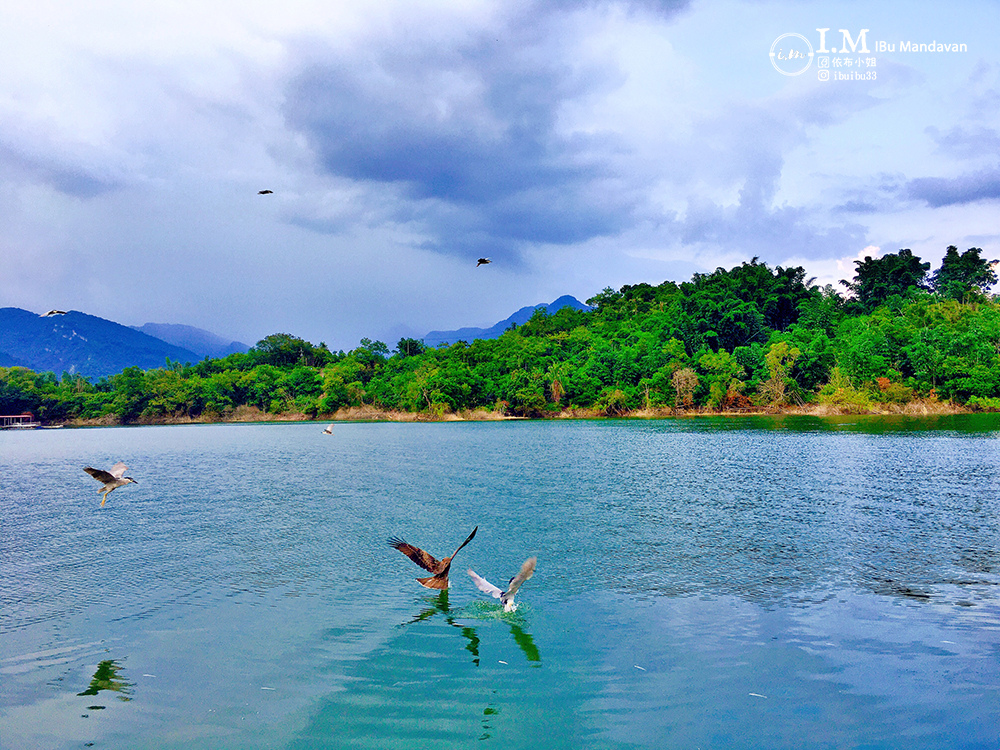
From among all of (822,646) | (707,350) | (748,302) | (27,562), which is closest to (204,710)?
(822,646)

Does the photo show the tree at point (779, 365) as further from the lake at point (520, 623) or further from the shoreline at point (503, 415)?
the lake at point (520, 623)

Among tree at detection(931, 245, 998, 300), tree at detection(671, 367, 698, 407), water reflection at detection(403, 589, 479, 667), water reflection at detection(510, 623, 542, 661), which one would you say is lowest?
water reflection at detection(403, 589, 479, 667)

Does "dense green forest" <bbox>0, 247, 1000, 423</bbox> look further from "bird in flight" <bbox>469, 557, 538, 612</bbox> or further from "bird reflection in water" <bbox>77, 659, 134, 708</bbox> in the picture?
"bird reflection in water" <bbox>77, 659, 134, 708</bbox>

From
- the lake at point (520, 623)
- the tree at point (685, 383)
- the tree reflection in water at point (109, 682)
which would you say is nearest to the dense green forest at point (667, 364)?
the tree at point (685, 383)

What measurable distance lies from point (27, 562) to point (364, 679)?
365 inches

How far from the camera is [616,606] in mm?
8414

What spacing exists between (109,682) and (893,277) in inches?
4009

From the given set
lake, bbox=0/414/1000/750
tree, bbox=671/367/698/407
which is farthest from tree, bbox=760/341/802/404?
lake, bbox=0/414/1000/750

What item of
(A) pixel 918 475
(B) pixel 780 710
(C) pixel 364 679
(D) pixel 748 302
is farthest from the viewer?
(D) pixel 748 302

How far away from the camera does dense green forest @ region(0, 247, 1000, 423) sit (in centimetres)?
6269

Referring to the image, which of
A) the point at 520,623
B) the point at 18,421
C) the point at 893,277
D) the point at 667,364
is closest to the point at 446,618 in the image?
the point at 520,623

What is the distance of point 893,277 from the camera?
8569 cm

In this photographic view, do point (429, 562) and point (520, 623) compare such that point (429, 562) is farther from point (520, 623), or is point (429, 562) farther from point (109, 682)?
point (109, 682)

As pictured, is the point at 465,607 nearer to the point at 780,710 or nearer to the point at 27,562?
the point at 780,710
